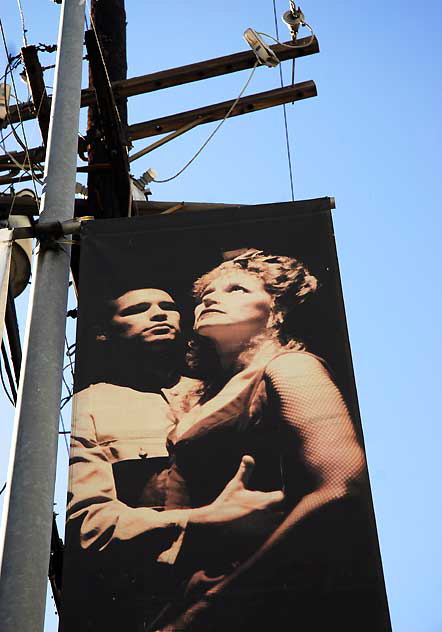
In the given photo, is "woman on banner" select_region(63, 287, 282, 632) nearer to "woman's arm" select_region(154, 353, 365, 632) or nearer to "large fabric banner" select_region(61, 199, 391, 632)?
"large fabric banner" select_region(61, 199, 391, 632)

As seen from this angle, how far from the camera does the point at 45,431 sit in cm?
498

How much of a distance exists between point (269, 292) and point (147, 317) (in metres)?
0.68

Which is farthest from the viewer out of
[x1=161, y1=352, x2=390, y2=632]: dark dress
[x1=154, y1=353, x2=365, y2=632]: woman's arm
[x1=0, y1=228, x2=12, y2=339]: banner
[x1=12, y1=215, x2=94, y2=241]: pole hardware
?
[x1=12, y1=215, x2=94, y2=241]: pole hardware

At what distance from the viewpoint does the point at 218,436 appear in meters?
4.90

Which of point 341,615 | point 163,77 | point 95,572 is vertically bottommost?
point 341,615

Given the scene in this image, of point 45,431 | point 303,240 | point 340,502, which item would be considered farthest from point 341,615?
point 303,240

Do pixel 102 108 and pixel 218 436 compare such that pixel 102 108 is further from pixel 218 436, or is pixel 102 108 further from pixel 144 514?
pixel 144 514

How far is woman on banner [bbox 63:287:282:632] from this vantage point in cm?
445

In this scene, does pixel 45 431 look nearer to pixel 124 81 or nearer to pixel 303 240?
pixel 303 240

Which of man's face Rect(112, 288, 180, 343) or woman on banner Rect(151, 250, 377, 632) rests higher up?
man's face Rect(112, 288, 180, 343)

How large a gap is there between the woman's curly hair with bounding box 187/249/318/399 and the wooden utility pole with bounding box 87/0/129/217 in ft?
9.41

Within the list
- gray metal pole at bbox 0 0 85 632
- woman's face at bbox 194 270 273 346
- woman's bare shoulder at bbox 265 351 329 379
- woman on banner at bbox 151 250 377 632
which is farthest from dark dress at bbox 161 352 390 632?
gray metal pole at bbox 0 0 85 632

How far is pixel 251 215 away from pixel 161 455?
1.68 m

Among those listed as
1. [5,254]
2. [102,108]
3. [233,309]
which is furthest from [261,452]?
Result: [102,108]
